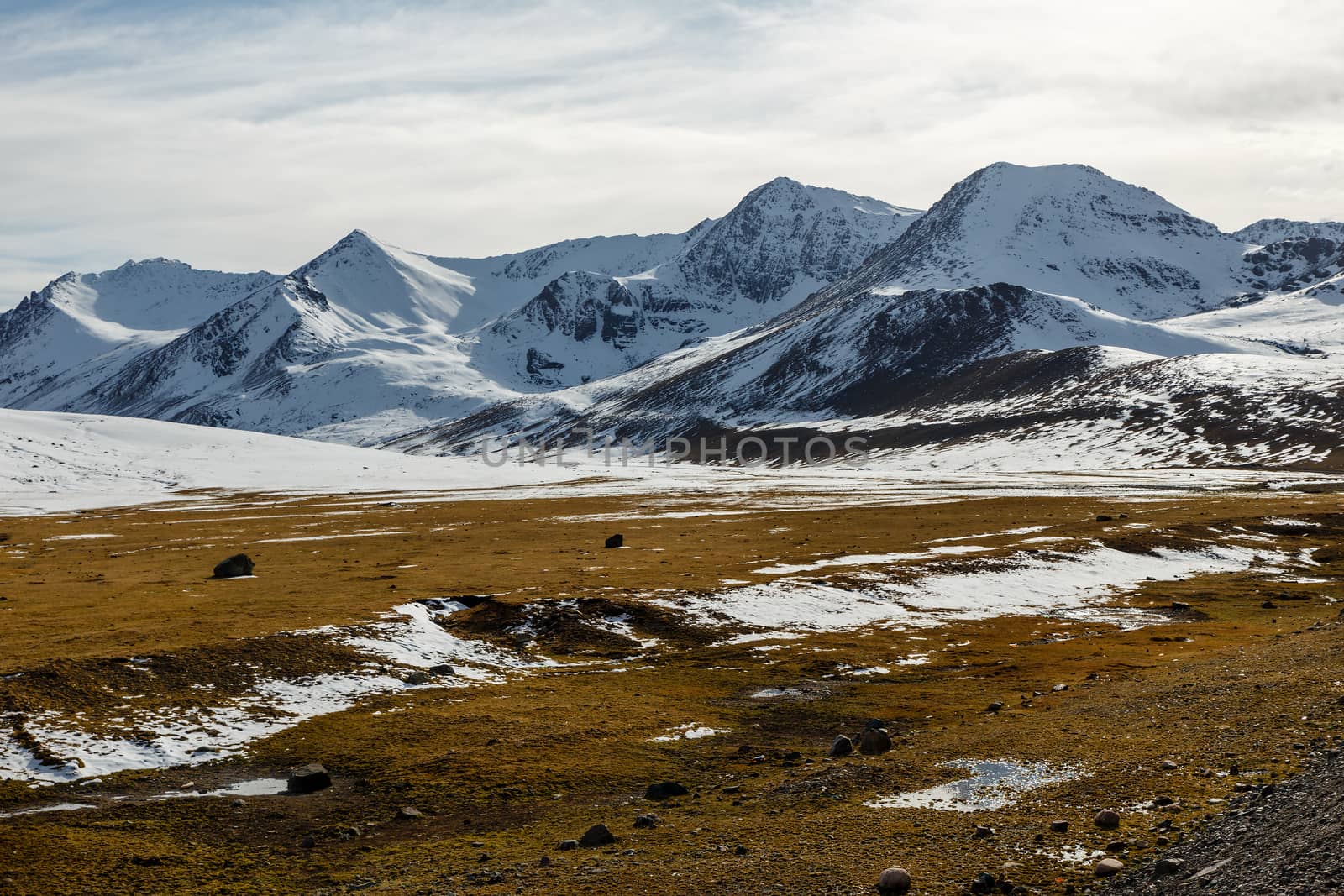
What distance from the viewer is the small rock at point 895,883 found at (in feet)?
53.0

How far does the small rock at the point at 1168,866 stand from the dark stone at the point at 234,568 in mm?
52460

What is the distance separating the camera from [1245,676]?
2930cm

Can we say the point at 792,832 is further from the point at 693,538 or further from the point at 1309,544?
the point at 1309,544

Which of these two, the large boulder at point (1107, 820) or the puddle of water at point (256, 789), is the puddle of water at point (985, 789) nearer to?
the large boulder at point (1107, 820)

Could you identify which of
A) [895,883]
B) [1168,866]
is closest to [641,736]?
[895,883]

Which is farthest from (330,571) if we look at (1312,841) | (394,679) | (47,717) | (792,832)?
(1312,841)

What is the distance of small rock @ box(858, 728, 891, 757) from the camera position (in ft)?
82.4

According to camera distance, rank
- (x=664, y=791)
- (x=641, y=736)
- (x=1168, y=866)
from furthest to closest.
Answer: (x=641, y=736)
(x=664, y=791)
(x=1168, y=866)

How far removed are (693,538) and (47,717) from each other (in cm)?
5467

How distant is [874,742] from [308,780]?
12.9 meters

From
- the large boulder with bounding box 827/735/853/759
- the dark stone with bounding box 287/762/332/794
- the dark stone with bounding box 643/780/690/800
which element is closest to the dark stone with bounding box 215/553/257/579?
the dark stone with bounding box 287/762/332/794

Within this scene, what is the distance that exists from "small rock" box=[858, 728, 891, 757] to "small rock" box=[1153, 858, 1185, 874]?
367 inches

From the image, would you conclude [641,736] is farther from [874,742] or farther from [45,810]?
[45,810]

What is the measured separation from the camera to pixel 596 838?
19547 mm
